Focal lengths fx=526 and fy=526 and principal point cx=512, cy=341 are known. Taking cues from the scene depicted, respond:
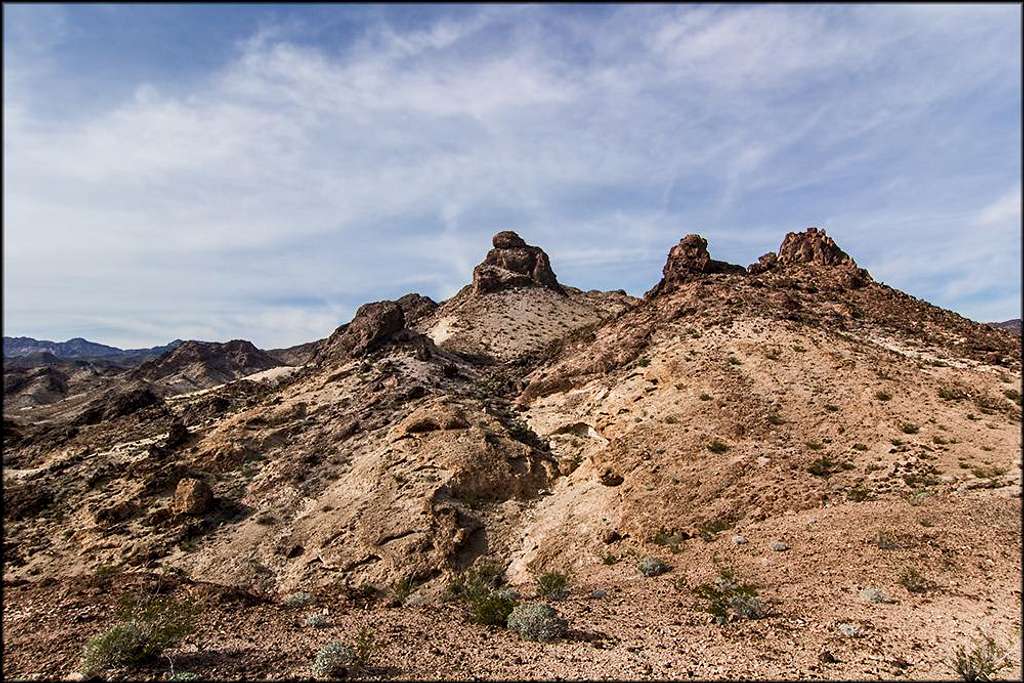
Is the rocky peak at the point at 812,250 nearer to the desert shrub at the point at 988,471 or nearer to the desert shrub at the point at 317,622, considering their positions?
the desert shrub at the point at 988,471

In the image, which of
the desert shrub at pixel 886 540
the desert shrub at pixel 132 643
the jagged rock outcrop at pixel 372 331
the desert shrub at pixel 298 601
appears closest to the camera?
the desert shrub at pixel 132 643

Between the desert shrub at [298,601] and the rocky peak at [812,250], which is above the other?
the rocky peak at [812,250]

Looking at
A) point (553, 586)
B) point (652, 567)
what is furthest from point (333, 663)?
point (652, 567)

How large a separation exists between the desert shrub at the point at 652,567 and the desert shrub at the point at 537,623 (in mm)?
4017

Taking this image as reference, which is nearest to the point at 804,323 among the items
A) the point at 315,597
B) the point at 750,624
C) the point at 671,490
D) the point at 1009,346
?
the point at 1009,346

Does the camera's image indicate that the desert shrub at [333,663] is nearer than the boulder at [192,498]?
Yes

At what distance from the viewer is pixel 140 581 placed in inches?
613

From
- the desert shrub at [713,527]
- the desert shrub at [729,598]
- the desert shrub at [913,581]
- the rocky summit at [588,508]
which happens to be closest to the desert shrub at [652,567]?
the rocky summit at [588,508]

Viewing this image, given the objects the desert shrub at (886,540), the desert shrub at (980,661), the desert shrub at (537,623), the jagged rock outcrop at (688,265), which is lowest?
the desert shrub at (537,623)

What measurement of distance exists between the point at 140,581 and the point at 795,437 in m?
22.4

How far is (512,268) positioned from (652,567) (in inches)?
2118

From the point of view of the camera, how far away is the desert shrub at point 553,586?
46.1 ft

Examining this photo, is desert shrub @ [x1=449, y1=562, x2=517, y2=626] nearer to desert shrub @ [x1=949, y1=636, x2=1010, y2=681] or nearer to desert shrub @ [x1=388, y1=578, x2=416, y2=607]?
desert shrub @ [x1=388, y1=578, x2=416, y2=607]

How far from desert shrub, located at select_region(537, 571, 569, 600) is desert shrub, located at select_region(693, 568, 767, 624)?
3461 mm
